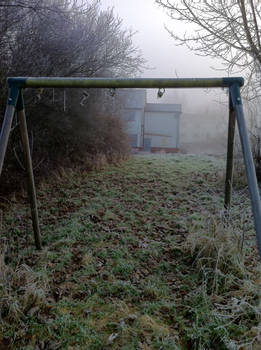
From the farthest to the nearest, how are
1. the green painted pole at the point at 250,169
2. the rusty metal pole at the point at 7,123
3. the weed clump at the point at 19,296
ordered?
the rusty metal pole at the point at 7,123 → the weed clump at the point at 19,296 → the green painted pole at the point at 250,169

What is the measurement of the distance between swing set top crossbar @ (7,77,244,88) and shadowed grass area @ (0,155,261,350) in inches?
60.9

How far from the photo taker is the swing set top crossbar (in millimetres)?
2514

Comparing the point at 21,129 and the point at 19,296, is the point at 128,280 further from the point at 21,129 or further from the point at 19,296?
the point at 21,129

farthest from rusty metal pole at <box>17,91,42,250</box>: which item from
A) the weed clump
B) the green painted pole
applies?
the green painted pole

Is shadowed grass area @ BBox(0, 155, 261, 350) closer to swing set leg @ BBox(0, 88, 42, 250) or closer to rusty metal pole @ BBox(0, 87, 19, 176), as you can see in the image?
swing set leg @ BBox(0, 88, 42, 250)

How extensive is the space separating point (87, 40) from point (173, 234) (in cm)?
484

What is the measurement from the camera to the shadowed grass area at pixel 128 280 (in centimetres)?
Result: 220

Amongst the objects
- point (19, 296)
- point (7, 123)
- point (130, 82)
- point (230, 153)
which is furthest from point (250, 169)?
point (19, 296)

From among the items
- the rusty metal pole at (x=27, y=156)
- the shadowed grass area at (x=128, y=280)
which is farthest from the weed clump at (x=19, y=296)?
the rusty metal pole at (x=27, y=156)

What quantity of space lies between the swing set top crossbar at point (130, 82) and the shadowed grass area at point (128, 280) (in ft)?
5.08

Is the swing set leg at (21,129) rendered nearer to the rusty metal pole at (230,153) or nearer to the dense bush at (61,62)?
the dense bush at (61,62)

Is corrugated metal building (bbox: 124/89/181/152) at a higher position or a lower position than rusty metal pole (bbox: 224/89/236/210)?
higher

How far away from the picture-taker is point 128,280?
2943 millimetres

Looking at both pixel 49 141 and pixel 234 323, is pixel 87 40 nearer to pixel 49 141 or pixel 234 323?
pixel 49 141
